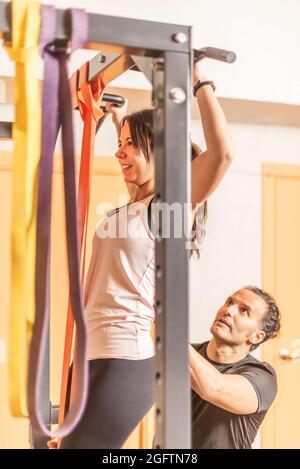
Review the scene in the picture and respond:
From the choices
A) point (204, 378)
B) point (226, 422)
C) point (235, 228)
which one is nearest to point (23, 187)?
point (204, 378)

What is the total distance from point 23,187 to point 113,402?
1.95 ft

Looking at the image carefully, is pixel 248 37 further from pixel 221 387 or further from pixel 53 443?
pixel 53 443

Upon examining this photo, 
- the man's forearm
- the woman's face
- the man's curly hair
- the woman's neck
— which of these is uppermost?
the woman's face

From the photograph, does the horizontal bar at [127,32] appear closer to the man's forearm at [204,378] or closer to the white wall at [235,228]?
the man's forearm at [204,378]

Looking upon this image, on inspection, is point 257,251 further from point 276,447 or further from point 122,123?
point 122,123

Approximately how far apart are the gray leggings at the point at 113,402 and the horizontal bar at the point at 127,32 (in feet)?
2.26

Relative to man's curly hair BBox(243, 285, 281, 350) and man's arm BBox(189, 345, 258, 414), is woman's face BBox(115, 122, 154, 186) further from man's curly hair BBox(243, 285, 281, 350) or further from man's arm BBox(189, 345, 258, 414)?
man's curly hair BBox(243, 285, 281, 350)

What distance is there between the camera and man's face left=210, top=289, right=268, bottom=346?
266 centimetres

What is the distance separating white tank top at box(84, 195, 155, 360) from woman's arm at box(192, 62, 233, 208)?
0.54 ft

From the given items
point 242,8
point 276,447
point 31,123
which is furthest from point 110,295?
point 276,447

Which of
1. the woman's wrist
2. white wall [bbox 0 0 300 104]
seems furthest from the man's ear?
the woman's wrist

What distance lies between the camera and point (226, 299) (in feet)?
10.0

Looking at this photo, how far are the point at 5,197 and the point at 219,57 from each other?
1.88 metres

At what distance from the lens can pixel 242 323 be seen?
105 inches
